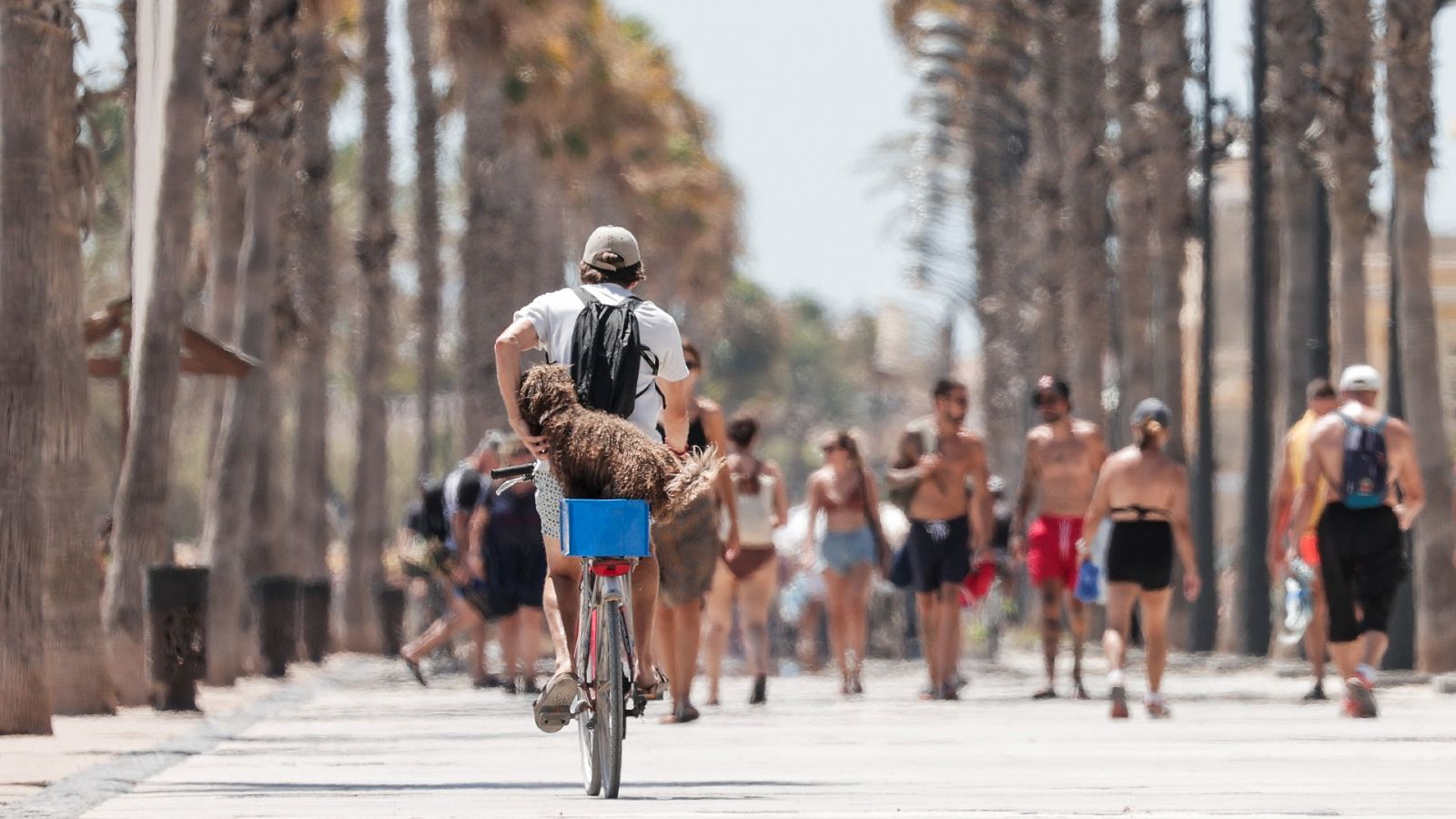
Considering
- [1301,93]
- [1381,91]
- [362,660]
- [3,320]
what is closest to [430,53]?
[362,660]

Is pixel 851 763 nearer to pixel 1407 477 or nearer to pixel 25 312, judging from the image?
pixel 25 312

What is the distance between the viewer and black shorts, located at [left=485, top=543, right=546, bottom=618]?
2112cm

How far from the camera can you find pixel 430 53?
41.3m

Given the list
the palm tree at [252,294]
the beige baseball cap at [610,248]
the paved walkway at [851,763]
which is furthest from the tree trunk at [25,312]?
the palm tree at [252,294]

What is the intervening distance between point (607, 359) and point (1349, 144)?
1503cm

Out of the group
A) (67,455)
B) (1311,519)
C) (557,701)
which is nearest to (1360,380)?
(1311,519)

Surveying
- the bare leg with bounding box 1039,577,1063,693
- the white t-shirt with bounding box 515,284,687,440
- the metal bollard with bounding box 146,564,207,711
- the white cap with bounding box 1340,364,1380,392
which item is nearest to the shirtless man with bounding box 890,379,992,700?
the bare leg with bounding box 1039,577,1063,693

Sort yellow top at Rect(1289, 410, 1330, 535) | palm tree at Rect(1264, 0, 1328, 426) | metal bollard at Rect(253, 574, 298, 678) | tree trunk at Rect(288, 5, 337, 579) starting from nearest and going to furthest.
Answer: yellow top at Rect(1289, 410, 1330, 535), metal bollard at Rect(253, 574, 298, 678), palm tree at Rect(1264, 0, 1328, 426), tree trunk at Rect(288, 5, 337, 579)

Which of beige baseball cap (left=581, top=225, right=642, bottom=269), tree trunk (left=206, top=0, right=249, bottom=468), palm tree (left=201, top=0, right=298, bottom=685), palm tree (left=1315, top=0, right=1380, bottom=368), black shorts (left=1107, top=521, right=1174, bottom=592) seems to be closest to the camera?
beige baseball cap (left=581, top=225, right=642, bottom=269)

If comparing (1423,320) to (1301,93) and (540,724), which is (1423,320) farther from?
(540,724)

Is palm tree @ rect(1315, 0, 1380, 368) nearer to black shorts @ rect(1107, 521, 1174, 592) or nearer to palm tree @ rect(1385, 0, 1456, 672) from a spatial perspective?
palm tree @ rect(1385, 0, 1456, 672)

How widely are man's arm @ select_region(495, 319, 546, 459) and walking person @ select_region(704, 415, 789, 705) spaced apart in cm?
929

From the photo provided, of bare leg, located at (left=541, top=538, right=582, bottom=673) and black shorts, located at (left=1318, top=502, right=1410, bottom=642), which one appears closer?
bare leg, located at (left=541, top=538, right=582, bottom=673)

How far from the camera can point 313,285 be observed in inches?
1330
